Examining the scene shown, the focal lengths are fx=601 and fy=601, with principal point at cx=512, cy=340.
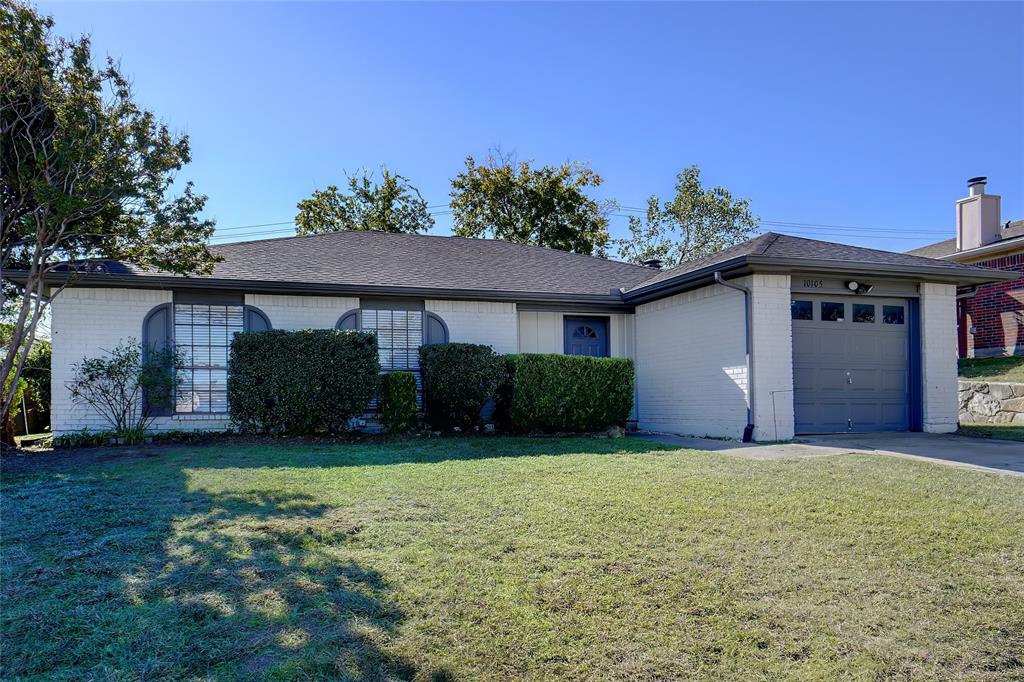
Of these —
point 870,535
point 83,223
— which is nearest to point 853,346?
point 870,535

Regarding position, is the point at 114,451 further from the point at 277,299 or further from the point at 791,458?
the point at 791,458

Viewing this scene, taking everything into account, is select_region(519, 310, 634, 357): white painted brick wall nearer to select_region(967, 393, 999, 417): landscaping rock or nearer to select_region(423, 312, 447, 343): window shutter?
select_region(423, 312, 447, 343): window shutter

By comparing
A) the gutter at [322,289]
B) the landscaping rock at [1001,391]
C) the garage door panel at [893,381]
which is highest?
the gutter at [322,289]

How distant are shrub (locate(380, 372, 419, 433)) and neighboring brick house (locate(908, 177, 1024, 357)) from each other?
1409 cm

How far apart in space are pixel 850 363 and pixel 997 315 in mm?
9598

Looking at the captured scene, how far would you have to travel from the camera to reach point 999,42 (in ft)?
41.5

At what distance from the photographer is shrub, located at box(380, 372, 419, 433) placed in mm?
9461

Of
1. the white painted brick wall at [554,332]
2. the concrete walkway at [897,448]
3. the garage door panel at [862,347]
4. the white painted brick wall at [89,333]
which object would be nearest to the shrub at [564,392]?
the concrete walkway at [897,448]

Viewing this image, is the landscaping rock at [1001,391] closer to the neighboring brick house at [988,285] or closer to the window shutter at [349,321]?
the neighboring brick house at [988,285]

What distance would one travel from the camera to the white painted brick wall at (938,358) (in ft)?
32.8

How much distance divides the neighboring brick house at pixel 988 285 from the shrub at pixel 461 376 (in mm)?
12838

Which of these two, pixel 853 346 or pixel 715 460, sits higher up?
pixel 853 346

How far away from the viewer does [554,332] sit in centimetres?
1246

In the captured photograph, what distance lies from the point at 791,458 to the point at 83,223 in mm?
9845
